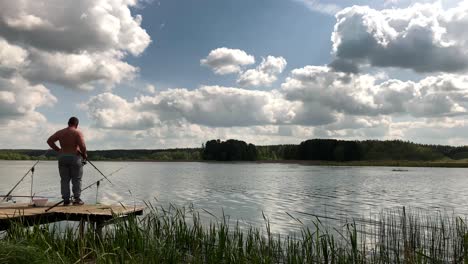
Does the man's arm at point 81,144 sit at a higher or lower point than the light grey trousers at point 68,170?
higher

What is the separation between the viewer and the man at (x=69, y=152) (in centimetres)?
1163

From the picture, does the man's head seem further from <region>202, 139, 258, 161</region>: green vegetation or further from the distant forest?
<region>202, 139, 258, 161</region>: green vegetation

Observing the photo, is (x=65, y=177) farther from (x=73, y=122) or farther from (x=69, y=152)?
(x=73, y=122)

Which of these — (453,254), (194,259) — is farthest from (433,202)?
(194,259)

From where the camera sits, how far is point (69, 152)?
1166 centimetres

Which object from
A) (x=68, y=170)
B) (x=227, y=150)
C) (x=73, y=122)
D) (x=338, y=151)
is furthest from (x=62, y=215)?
(x=227, y=150)

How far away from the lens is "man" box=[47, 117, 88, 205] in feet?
38.2

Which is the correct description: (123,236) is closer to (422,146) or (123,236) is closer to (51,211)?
(51,211)

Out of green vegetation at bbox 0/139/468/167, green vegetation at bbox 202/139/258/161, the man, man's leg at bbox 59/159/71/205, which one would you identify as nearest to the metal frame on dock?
man's leg at bbox 59/159/71/205

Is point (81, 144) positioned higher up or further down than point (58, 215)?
higher up

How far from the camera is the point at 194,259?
7.71 metres

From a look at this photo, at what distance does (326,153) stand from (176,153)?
82.5 metres

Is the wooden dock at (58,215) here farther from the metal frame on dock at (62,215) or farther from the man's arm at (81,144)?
the man's arm at (81,144)

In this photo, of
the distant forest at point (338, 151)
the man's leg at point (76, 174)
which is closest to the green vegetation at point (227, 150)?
the distant forest at point (338, 151)
